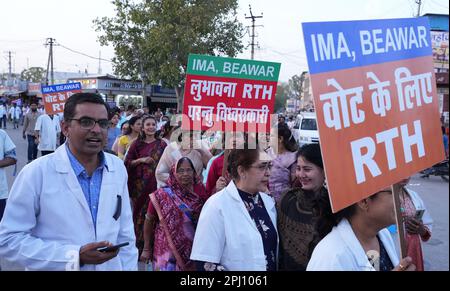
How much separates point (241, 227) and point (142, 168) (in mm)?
2984

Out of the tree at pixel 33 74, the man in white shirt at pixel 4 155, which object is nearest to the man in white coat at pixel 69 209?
the man in white shirt at pixel 4 155

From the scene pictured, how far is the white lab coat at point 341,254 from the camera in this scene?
191 centimetres

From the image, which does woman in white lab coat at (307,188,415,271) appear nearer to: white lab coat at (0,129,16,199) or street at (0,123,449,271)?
street at (0,123,449,271)

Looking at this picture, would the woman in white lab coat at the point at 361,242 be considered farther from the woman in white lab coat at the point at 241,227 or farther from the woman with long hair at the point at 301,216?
the woman in white lab coat at the point at 241,227

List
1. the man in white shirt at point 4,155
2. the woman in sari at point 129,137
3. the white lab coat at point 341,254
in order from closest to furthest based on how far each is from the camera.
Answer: the white lab coat at point 341,254, the man in white shirt at point 4,155, the woman in sari at point 129,137

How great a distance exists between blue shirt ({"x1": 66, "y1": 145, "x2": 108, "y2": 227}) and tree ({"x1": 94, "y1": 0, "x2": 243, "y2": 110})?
15731 mm

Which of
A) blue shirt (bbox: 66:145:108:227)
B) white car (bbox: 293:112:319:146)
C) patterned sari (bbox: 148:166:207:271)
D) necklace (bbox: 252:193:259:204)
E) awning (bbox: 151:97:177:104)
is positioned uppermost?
awning (bbox: 151:97:177:104)

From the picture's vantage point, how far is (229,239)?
107 inches

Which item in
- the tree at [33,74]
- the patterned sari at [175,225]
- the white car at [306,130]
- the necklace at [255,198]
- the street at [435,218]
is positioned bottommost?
the street at [435,218]

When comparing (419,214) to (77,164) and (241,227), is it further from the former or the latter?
(77,164)

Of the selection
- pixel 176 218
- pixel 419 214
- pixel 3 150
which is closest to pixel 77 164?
pixel 176 218

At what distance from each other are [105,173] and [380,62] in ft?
4.80

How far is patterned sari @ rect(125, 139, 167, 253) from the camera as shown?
5402 mm

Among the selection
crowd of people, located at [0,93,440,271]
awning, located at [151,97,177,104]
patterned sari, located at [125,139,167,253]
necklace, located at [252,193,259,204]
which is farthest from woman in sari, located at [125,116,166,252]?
awning, located at [151,97,177,104]
